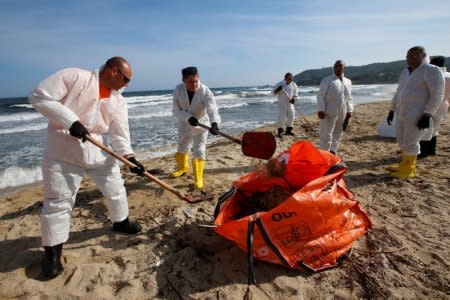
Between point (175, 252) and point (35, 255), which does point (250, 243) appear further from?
point (35, 255)

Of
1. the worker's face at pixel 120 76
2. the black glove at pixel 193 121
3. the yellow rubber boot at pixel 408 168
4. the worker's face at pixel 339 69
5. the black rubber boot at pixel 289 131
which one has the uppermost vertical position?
the worker's face at pixel 339 69

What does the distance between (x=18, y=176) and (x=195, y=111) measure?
152 inches

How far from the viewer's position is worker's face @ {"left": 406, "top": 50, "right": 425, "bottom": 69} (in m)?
4.06

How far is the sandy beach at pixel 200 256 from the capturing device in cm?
212

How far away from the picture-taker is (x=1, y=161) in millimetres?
6551

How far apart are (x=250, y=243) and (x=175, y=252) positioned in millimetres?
800

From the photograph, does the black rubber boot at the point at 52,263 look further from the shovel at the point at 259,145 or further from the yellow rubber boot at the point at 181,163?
the yellow rubber boot at the point at 181,163

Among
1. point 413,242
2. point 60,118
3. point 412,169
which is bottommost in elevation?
point 413,242

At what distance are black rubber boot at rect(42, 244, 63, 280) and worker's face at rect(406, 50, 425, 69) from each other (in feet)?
16.0

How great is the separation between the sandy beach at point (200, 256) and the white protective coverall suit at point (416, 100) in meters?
0.62

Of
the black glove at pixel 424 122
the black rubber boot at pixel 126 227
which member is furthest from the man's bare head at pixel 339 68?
the black rubber boot at pixel 126 227

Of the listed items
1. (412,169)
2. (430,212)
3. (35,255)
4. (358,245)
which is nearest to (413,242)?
(358,245)

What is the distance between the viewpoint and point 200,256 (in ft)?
8.26

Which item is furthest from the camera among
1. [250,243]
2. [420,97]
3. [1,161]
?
[1,161]
